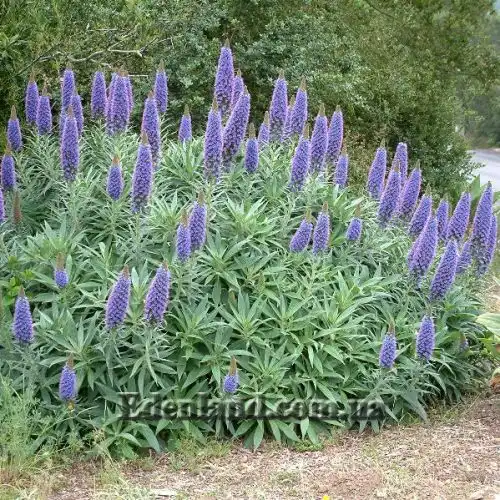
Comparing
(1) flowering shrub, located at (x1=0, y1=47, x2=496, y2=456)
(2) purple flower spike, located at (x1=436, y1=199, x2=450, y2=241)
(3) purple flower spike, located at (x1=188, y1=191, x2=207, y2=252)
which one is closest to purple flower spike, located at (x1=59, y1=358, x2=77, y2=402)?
(1) flowering shrub, located at (x1=0, y1=47, x2=496, y2=456)

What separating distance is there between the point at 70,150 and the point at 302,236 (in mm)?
Answer: 1838

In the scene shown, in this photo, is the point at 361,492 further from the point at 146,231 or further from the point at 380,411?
the point at 146,231

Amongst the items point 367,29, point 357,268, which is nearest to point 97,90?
point 357,268

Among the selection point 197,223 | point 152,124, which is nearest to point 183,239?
point 197,223

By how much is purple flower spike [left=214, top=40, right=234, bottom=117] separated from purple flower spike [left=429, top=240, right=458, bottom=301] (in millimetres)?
2227

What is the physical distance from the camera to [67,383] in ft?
15.3

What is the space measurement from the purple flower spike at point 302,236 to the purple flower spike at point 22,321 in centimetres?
190

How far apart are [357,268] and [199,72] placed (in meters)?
5.15

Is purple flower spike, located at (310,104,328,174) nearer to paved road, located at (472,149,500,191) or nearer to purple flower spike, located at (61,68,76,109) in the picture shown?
purple flower spike, located at (61,68,76,109)

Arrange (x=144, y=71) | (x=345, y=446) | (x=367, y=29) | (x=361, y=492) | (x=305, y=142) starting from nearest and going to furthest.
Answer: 1. (x=361, y=492)
2. (x=345, y=446)
3. (x=305, y=142)
4. (x=144, y=71)
5. (x=367, y=29)

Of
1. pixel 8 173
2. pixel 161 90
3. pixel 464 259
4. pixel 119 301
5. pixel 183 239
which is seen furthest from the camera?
pixel 161 90

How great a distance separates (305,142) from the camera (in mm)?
5699

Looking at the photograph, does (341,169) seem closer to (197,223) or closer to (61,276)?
(197,223)

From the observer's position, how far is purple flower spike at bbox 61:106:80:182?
221 inches
